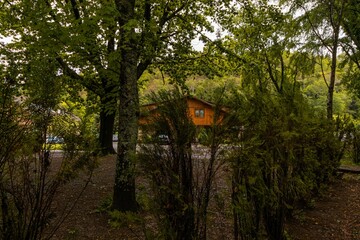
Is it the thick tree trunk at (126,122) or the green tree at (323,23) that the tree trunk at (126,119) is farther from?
the green tree at (323,23)

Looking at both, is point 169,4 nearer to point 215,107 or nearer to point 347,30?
point 215,107

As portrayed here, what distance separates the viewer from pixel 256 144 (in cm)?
283

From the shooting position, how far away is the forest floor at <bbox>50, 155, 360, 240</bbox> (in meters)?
4.69

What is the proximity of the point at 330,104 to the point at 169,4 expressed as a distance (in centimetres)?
575

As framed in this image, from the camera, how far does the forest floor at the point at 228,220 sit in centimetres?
469

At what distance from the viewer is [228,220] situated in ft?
16.4

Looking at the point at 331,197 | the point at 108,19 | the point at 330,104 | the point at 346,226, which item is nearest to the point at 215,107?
the point at 108,19

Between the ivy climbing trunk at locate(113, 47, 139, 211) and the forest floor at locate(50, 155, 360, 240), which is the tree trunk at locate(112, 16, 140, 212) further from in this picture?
the forest floor at locate(50, 155, 360, 240)

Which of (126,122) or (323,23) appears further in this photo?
(323,23)

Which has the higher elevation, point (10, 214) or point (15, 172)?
point (15, 172)

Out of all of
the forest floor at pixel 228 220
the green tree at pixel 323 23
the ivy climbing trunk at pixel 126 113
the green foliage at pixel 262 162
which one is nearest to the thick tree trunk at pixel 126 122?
the ivy climbing trunk at pixel 126 113

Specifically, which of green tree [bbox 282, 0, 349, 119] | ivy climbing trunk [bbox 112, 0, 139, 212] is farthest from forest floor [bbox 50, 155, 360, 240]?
green tree [bbox 282, 0, 349, 119]

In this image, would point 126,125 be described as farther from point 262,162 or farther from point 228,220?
point 262,162

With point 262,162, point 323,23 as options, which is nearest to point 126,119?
point 262,162
